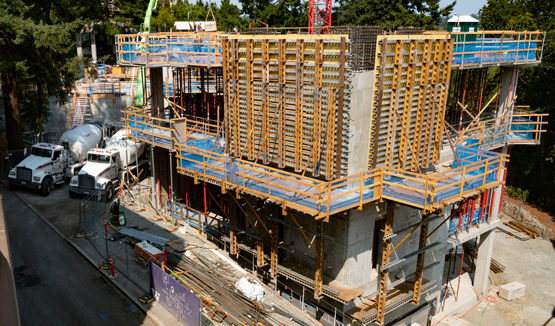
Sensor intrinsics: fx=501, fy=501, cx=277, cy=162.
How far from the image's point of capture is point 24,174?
30.9m

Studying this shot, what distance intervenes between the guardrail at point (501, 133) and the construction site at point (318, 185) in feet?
0.52

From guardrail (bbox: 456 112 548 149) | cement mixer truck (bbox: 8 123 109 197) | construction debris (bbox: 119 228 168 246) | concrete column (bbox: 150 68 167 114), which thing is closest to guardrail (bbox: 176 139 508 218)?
construction debris (bbox: 119 228 168 246)

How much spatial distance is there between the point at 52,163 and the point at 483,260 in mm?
27148

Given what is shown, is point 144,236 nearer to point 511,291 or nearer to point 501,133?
point 501,133

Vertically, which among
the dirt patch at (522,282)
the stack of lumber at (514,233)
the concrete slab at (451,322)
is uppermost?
the concrete slab at (451,322)

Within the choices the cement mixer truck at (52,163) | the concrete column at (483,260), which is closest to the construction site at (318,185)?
the concrete column at (483,260)

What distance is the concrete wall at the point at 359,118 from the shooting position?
60.7 ft

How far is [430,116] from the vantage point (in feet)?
67.2

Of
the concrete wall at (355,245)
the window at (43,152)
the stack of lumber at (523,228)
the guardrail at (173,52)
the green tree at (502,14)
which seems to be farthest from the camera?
the green tree at (502,14)

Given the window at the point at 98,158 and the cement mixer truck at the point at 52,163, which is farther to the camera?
the window at the point at 98,158

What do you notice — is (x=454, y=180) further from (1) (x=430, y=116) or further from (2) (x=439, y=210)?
(1) (x=430, y=116)

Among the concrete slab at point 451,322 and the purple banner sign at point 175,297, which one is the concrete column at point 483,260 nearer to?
the concrete slab at point 451,322

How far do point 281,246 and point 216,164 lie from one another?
4579mm

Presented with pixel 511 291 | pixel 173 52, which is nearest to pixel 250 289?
pixel 173 52
